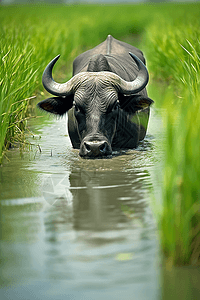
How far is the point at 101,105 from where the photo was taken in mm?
6055

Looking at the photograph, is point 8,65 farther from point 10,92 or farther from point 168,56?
point 168,56

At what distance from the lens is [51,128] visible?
7.92m

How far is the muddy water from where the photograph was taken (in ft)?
9.49

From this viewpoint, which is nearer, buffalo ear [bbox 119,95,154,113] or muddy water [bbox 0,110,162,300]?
muddy water [bbox 0,110,162,300]

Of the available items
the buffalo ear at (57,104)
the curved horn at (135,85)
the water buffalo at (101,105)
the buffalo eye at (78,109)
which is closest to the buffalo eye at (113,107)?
the water buffalo at (101,105)

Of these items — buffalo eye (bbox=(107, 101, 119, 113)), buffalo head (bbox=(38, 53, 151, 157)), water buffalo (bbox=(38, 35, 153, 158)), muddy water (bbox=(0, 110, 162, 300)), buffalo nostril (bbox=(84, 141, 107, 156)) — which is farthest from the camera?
buffalo eye (bbox=(107, 101, 119, 113))

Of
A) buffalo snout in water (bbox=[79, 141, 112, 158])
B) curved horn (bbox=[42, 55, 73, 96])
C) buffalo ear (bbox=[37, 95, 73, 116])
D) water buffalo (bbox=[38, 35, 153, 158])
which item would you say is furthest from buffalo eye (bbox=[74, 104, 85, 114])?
buffalo snout in water (bbox=[79, 141, 112, 158])

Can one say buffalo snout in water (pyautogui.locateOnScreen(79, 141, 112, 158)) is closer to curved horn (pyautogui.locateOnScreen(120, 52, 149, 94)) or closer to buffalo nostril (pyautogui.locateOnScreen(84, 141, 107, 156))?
buffalo nostril (pyautogui.locateOnScreen(84, 141, 107, 156))

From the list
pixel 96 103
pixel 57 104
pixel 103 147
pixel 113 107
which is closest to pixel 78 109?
pixel 96 103

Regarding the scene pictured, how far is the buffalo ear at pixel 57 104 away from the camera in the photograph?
6596 mm

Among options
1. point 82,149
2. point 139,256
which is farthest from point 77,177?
point 139,256

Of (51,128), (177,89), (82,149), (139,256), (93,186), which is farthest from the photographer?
(177,89)

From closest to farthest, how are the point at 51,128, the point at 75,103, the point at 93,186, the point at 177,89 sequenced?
the point at 93,186 < the point at 75,103 < the point at 51,128 < the point at 177,89

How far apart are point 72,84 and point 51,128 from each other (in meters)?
1.68
